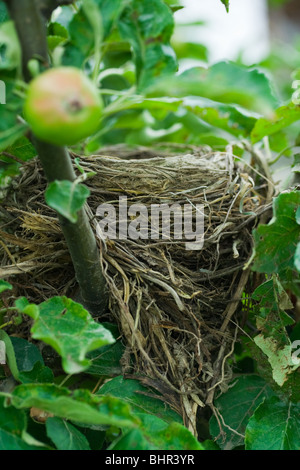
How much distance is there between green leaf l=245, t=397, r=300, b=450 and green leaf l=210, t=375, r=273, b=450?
0.04 meters

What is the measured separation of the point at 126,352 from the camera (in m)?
0.79

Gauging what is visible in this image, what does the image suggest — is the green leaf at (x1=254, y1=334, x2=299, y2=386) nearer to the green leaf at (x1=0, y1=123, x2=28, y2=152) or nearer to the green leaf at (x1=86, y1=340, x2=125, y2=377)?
the green leaf at (x1=86, y1=340, x2=125, y2=377)

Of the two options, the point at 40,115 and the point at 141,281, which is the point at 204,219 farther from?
the point at 40,115

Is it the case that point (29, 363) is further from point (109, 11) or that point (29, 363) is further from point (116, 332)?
point (109, 11)

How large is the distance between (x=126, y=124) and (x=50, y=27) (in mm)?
551

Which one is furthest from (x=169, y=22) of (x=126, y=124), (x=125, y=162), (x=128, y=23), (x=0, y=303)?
(x=126, y=124)

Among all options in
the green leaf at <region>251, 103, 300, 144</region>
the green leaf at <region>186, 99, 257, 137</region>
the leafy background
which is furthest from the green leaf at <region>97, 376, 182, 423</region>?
the green leaf at <region>186, 99, 257, 137</region>

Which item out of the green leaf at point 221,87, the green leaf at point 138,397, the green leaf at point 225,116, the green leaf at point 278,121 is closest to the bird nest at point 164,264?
the green leaf at point 138,397

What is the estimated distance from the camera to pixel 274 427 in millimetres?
756

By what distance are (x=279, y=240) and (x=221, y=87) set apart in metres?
0.34

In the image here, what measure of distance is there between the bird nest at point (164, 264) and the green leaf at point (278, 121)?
0.12 m

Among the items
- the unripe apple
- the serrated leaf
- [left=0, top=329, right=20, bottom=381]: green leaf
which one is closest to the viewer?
the unripe apple

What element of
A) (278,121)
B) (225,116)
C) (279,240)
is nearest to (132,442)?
(279,240)

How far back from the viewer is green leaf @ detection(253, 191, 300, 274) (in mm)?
737
